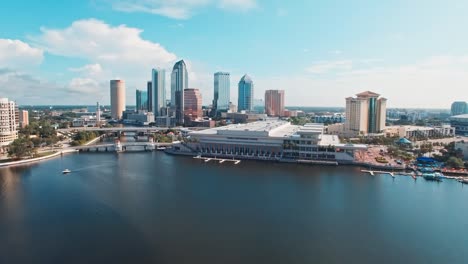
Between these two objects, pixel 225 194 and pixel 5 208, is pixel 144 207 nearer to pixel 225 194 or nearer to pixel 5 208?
pixel 225 194

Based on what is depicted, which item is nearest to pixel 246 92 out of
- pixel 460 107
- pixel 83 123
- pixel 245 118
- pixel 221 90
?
pixel 221 90

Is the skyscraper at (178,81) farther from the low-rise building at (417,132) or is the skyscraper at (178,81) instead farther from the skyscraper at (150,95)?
the low-rise building at (417,132)

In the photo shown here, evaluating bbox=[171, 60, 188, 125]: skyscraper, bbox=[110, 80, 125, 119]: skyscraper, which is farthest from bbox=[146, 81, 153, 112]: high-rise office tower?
bbox=[171, 60, 188, 125]: skyscraper

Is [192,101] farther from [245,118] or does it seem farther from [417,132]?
[417,132]

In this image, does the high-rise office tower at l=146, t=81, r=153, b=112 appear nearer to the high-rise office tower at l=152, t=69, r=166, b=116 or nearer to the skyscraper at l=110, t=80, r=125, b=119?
the high-rise office tower at l=152, t=69, r=166, b=116


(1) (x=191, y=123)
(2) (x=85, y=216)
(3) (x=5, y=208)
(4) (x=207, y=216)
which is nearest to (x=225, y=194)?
(4) (x=207, y=216)
